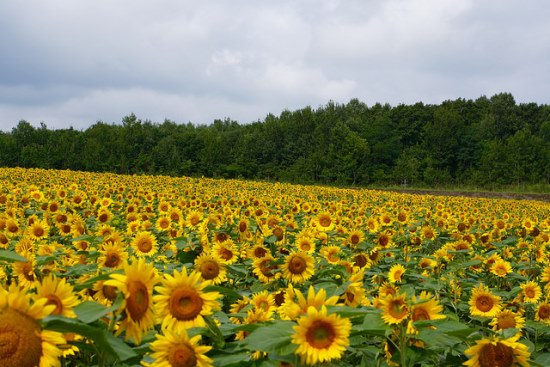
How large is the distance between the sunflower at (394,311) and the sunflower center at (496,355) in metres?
0.26

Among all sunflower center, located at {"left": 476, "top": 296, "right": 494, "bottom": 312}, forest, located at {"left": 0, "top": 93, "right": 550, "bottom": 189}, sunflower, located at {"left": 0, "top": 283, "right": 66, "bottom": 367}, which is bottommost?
sunflower center, located at {"left": 476, "top": 296, "right": 494, "bottom": 312}

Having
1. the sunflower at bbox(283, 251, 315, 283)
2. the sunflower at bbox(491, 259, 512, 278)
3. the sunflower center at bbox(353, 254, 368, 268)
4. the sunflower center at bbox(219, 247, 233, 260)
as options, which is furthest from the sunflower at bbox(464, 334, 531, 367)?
the sunflower at bbox(491, 259, 512, 278)

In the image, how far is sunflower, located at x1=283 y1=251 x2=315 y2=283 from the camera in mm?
2947

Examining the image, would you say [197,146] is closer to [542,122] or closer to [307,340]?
[542,122]

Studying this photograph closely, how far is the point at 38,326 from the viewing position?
1162 millimetres

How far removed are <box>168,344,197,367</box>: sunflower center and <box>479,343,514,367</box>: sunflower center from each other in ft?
2.98

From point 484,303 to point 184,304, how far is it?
211 centimetres

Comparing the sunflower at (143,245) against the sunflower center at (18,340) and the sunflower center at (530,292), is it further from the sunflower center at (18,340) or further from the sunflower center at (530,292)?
the sunflower center at (530,292)

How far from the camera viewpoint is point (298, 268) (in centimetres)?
295

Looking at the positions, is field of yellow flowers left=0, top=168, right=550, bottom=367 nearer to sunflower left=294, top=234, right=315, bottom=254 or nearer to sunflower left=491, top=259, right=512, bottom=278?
sunflower left=294, top=234, right=315, bottom=254

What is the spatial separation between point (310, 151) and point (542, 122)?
32925mm

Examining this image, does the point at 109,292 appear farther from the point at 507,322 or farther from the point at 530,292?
the point at 530,292

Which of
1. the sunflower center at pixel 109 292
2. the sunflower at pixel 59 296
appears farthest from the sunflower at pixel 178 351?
the sunflower center at pixel 109 292

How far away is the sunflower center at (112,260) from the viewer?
2.57m
